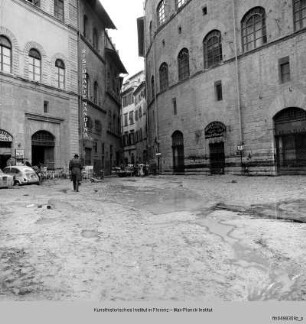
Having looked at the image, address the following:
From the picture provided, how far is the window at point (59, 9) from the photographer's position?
2239 centimetres

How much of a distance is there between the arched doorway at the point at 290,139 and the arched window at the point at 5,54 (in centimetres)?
1572

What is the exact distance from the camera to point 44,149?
21.8 metres

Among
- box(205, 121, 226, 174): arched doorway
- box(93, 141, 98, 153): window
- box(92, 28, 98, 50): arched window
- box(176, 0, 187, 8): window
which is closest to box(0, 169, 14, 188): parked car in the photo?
box(205, 121, 226, 174): arched doorway

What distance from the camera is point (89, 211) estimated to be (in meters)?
7.01

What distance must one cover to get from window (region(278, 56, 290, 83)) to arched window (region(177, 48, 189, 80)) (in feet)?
25.0

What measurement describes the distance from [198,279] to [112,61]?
1326 inches

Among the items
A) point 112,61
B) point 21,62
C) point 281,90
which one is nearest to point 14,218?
point 281,90

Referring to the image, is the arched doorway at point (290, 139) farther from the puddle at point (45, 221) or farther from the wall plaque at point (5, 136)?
the wall plaque at point (5, 136)

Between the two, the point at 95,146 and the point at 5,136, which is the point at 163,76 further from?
the point at 5,136

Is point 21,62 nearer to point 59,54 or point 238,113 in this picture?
point 59,54

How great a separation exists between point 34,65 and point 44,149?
5636 millimetres

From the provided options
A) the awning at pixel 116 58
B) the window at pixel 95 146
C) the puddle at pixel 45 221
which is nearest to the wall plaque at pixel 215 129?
the window at pixel 95 146

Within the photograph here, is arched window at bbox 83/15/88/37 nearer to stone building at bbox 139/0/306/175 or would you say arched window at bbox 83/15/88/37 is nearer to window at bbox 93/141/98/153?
stone building at bbox 139/0/306/175

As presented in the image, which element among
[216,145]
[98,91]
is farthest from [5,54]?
[216,145]
